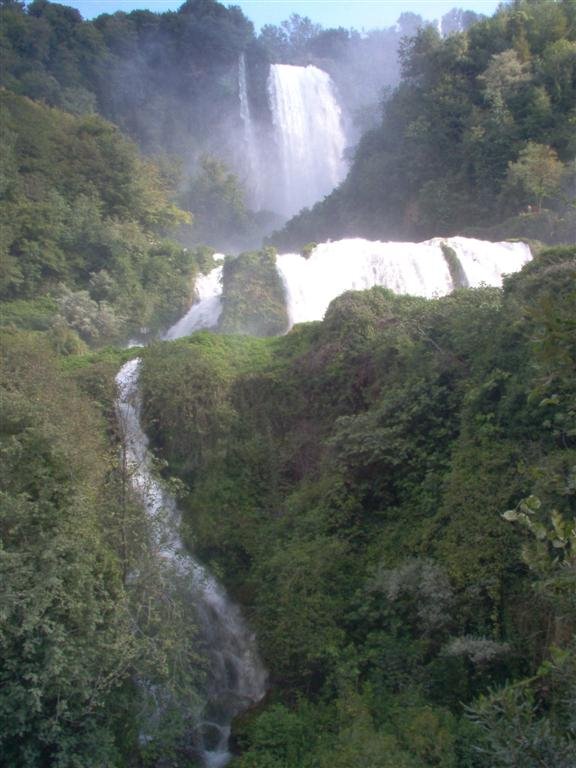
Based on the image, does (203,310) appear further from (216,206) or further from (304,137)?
(304,137)

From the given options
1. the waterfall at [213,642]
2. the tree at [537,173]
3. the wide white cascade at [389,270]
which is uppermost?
the tree at [537,173]

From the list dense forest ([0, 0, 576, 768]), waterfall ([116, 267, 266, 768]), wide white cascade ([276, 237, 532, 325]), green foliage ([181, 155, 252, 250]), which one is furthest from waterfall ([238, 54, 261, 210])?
waterfall ([116, 267, 266, 768])

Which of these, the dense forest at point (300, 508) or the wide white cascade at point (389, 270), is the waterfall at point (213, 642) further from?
the wide white cascade at point (389, 270)

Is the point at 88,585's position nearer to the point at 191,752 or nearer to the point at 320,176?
the point at 191,752

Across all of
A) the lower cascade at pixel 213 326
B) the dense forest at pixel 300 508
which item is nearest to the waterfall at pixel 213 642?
the lower cascade at pixel 213 326

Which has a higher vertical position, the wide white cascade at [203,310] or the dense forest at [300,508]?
the dense forest at [300,508]

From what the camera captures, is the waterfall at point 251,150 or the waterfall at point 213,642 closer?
the waterfall at point 213,642
